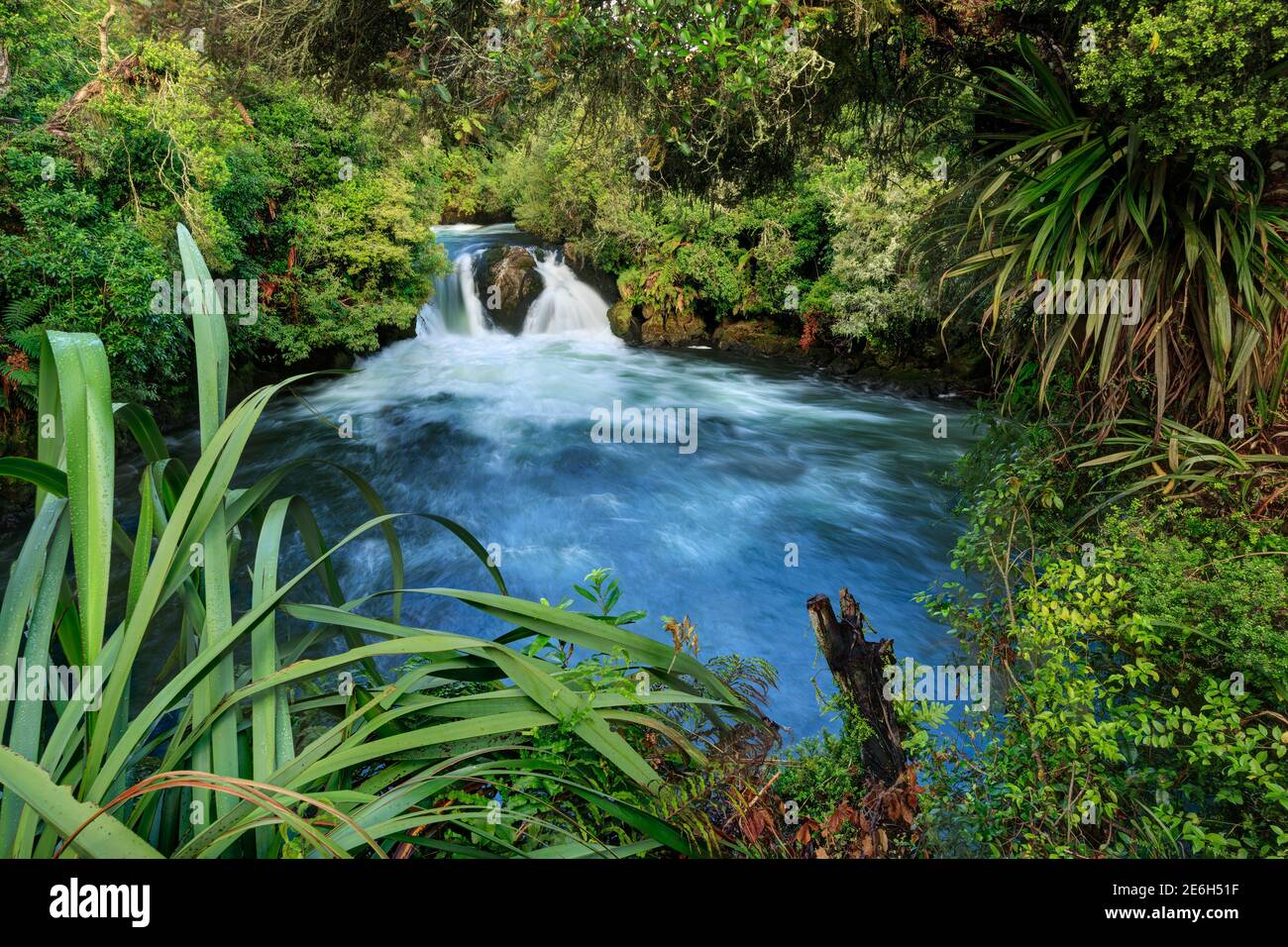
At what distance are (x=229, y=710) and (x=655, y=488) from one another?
261 inches

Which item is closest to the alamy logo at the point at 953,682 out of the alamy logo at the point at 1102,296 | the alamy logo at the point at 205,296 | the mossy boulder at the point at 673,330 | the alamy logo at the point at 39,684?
the alamy logo at the point at 1102,296

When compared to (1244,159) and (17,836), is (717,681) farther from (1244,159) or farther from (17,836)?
(1244,159)

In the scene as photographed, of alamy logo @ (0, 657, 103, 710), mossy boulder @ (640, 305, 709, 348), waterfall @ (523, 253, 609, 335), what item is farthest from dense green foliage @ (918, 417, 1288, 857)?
waterfall @ (523, 253, 609, 335)

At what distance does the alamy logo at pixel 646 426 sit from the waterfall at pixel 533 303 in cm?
527

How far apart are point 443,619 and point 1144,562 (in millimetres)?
4611

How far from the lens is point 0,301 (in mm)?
6637

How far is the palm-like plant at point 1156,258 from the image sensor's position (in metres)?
2.73

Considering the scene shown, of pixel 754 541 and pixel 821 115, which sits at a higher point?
pixel 821 115

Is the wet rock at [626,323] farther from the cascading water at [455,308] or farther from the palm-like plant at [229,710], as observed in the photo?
the palm-like plant at [229,710]

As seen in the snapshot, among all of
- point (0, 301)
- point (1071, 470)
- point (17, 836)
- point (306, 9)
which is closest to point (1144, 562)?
point (1071, 470)

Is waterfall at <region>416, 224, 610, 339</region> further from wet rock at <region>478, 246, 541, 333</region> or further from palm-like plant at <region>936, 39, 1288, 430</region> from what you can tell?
palm-like plant at <region>936, 39, 1288, 430</region>

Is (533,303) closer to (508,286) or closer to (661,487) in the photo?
(508,286)

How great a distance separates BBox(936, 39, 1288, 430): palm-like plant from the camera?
273 cm

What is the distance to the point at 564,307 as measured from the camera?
→ 16.2 meters
